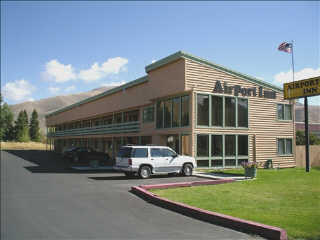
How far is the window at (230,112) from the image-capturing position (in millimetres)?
25578

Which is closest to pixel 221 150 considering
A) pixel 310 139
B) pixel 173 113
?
pixel 173 113

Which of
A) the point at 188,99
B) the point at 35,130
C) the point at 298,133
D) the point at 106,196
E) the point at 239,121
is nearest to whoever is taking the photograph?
the point at 106,196

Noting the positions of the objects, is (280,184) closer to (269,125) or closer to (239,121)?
(239,121)

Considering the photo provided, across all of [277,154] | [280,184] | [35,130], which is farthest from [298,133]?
[35,130]

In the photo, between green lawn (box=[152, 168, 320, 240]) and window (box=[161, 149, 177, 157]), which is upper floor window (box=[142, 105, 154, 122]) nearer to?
window (box=[161, 149, 177, 157])

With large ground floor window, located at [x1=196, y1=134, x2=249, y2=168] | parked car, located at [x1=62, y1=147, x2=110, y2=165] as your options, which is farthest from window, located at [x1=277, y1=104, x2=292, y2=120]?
parked car, located at [x1=62, y1=147, x2=110, y2=165]

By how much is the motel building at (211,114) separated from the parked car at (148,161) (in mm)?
3322

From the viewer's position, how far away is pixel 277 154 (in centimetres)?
2873

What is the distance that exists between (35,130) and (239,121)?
12110 centimetres

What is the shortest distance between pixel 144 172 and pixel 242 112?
1093cm

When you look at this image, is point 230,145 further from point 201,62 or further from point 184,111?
point 201,62

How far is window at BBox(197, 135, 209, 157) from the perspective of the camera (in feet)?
78.0

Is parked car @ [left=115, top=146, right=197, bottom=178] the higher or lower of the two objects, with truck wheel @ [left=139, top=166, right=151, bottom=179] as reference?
higher

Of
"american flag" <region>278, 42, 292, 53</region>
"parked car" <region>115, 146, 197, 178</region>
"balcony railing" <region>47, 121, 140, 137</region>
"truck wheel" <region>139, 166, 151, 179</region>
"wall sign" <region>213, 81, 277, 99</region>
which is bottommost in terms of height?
"truck wheel" <region>139, 166, 151, 179</region>
